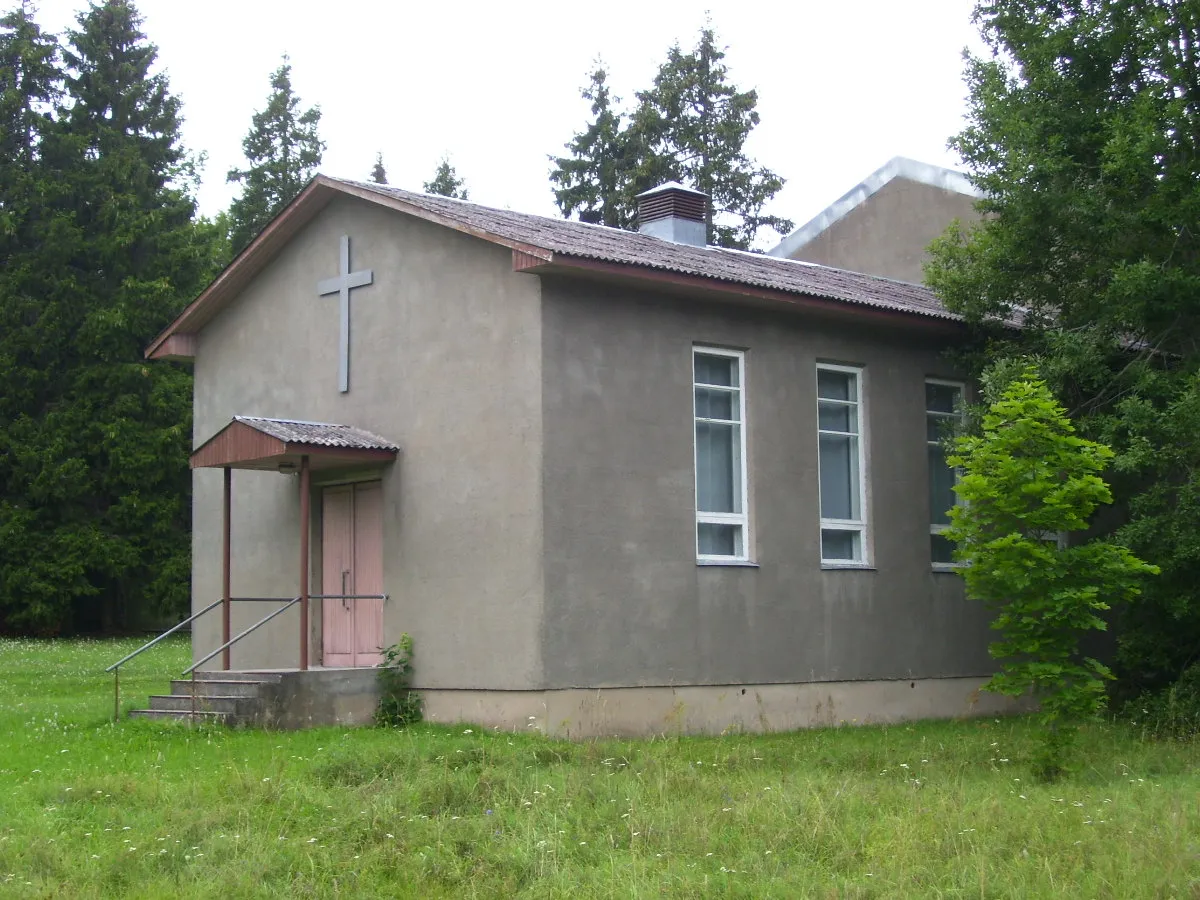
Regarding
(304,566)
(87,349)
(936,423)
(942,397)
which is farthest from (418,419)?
(87,349)

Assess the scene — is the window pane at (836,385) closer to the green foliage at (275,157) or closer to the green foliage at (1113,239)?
the green foliage at (1113,239)

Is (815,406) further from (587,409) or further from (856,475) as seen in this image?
(587,409)

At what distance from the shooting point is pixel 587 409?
48.3 ft

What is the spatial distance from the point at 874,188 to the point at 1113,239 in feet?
28.3

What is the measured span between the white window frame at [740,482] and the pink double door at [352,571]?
354 centimetres

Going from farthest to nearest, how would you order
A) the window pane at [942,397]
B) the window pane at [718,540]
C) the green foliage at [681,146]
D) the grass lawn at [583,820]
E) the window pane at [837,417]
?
the green foliage at [681,146] → the window pane at [942,397] → the window pane at [837,417] → the window pane at [718,540] → the grass lawn at [583,820]

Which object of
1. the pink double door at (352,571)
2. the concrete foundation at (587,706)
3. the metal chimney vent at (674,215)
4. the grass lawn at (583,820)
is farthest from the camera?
the metal chimney vent at (674,215)

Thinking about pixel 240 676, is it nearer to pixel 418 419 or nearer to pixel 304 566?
pixel 304 566

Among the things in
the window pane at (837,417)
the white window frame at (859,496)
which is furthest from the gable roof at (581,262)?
the window pane at (837,417)

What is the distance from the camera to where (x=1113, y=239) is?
51.9 feet

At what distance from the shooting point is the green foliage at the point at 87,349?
36531mm

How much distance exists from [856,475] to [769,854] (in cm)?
912

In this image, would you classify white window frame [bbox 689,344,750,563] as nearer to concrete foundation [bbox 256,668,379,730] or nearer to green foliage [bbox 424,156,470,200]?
concrete foundation [bbox 256,668,379,730]

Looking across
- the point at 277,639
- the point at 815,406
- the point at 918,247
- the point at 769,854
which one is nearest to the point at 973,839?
the point at 769,854
